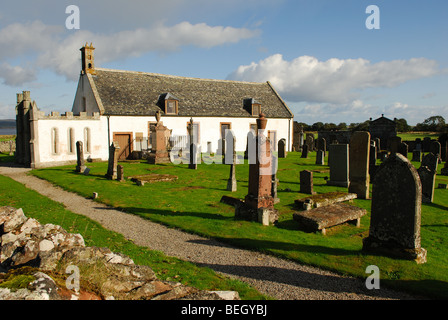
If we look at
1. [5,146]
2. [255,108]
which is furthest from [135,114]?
[5,146]

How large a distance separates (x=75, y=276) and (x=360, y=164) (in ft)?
42.8

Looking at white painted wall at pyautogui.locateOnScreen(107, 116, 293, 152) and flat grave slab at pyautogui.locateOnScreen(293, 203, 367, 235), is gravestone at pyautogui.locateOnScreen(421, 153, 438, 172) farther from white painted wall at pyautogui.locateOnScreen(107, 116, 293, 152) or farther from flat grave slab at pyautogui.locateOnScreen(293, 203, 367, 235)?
white painted wall at pyautogui.locateOnScreen(107, 116, 293, 152)

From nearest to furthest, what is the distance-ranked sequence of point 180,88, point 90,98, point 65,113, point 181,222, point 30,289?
point 30,289 → point 181,222 → point 65,113 → point 90,98 → point 180,88

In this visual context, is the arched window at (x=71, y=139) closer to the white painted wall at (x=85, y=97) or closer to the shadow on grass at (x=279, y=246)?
the white painted wall at (x=85, y=97)

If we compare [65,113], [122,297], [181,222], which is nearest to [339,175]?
[181,222]

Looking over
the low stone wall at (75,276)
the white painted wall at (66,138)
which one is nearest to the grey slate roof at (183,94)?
the white painted wall at (66,138)

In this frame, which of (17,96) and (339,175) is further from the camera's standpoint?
(17,96)

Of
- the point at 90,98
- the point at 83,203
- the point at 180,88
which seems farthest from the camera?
the point at 180,88

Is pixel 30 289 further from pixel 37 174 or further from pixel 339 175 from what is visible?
pixel 37 174

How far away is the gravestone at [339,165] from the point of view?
50.8ft

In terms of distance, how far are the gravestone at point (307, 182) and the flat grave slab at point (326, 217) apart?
13.7 feet

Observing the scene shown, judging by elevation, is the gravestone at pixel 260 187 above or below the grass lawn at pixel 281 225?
above

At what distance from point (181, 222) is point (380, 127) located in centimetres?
3645

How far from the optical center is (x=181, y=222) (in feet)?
32.9
